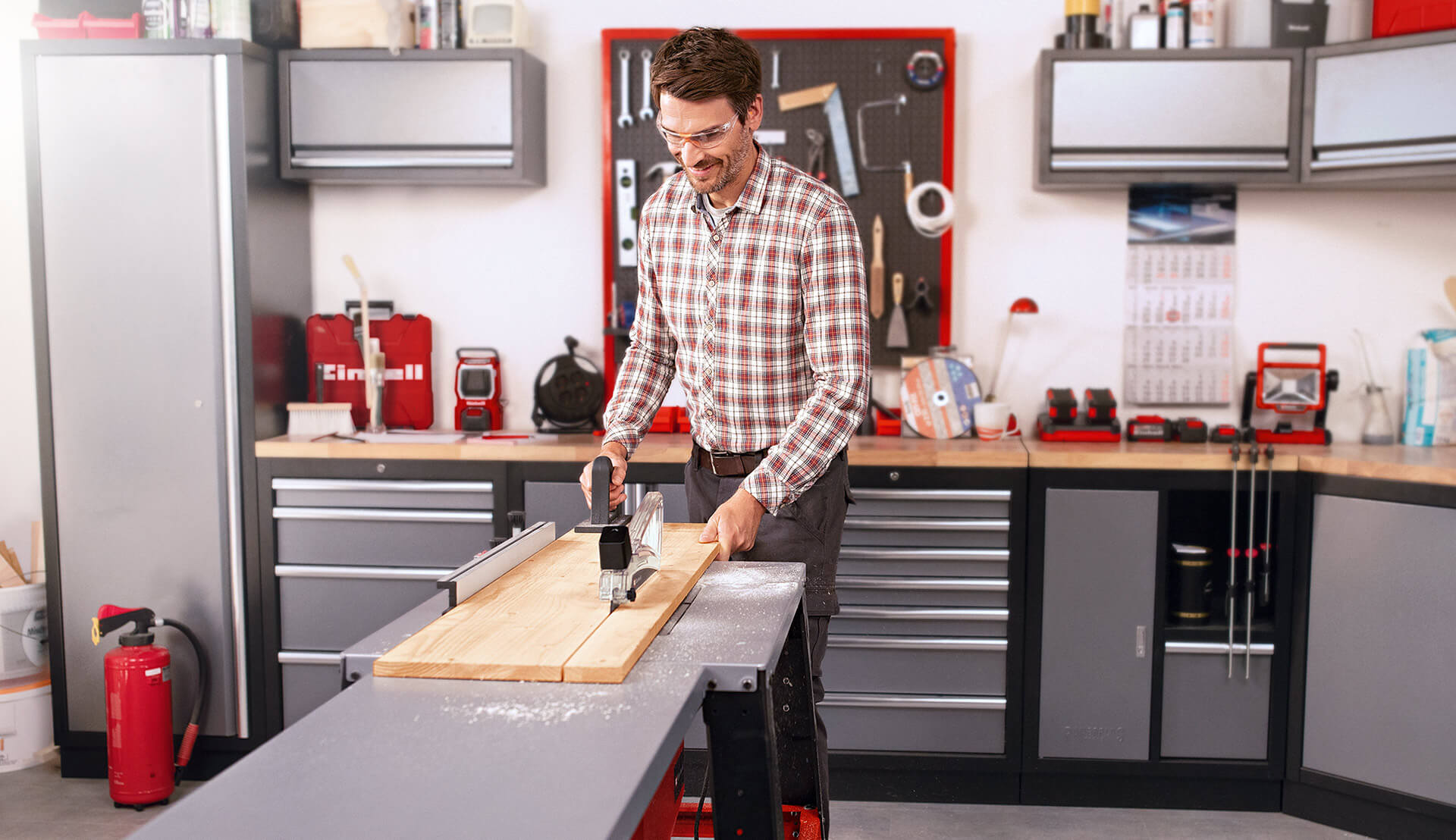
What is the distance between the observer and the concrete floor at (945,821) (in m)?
2.86

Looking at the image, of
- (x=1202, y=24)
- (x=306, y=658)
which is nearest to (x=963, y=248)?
(x=1202, y=24)

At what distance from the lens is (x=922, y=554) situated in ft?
9.80

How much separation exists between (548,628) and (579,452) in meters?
1.68

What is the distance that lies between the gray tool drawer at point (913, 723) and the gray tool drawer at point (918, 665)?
0.03 metres

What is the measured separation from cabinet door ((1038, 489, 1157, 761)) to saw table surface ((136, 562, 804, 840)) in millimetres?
1779

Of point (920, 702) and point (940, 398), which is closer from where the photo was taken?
point (920, 702)

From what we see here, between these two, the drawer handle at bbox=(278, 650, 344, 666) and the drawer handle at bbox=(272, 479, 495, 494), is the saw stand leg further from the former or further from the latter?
the drawer handle at bbox=(278, 650, 344, 666)

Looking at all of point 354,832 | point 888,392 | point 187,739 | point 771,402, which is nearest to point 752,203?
point 771,402

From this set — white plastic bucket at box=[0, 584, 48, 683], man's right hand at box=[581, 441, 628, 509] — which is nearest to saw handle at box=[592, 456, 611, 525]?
man's right hand at box=[581, 441, 628, 509]

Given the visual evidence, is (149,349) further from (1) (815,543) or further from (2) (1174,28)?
(2) (1174,28)

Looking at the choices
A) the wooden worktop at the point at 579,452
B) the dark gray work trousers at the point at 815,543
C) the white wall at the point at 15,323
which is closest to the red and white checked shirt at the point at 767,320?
the dark gray work trousers at the point at 815,543

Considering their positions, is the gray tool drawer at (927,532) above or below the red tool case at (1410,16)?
below

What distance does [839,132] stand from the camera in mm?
3449

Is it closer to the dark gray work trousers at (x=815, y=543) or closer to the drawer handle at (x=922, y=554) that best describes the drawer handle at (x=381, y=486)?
the drawer handle at (x=922, y=554)
